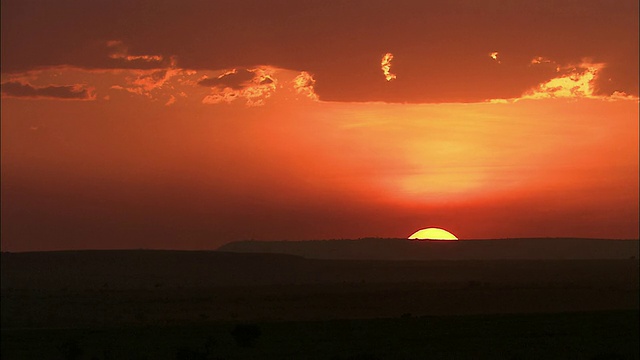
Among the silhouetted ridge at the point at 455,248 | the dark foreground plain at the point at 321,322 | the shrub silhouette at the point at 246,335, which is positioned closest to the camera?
the dark foreground plain at the point at 321,322

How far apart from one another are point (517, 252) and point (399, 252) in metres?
24.4

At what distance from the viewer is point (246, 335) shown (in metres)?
29.5


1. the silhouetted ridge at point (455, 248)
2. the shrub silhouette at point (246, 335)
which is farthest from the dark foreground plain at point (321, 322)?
the silhouetted ridge at point (455, 248)

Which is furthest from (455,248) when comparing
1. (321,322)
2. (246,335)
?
(246,335)

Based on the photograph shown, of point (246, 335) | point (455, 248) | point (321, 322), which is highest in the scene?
point (455, 248)

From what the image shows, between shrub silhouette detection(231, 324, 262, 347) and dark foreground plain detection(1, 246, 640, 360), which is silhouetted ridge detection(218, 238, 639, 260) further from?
shrub silhouette detection(231, 324, 262, 347)

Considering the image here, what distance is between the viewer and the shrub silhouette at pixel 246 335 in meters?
29.1

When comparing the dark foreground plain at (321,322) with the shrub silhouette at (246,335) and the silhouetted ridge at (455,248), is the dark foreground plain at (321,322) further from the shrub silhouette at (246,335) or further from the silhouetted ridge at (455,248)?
the silhouetted ridge at (455,248)

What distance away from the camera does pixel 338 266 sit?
118062 mm

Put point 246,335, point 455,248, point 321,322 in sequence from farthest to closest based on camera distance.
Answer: point 455,248 → point 321,322 → point 246,335

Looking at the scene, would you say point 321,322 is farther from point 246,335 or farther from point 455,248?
point 455,248

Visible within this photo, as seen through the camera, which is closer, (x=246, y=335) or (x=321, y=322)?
(x=246, y=335)

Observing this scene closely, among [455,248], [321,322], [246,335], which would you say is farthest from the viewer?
[455,248]

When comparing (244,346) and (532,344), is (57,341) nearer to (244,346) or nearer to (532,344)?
(244,346)
